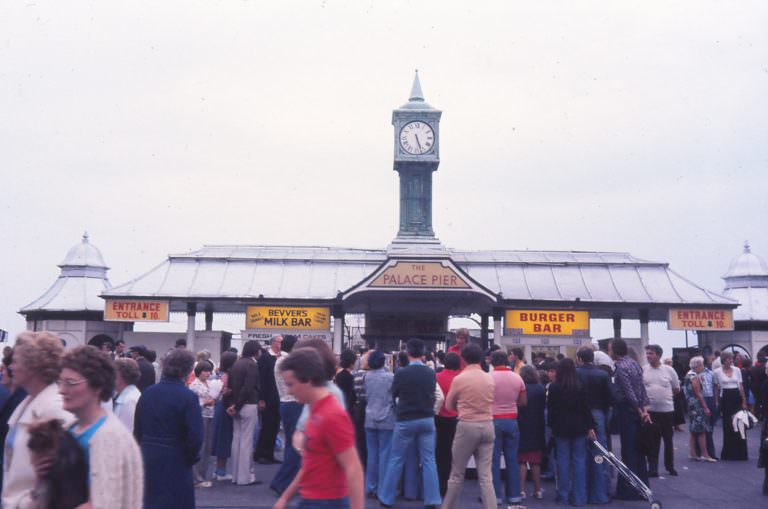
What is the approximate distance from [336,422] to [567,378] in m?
7.47

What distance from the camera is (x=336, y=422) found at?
4996 mm

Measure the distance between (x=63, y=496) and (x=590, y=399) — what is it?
926 centimetres

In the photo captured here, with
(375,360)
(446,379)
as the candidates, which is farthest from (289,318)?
(375,360)

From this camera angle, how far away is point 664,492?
1297 cm

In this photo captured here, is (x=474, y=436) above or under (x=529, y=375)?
under

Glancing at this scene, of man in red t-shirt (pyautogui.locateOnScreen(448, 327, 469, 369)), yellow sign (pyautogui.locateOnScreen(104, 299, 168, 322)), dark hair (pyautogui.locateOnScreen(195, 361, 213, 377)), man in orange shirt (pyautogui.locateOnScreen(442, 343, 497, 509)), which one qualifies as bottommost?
man in orange shirt (pyautogui.locateOnScreen(442, 343, 497, 509))

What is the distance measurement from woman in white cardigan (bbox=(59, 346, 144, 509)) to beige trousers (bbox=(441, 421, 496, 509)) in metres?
6.07

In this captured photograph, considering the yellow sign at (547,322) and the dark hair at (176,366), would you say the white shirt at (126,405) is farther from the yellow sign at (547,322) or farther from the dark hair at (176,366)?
the yellow sign at (547,322)

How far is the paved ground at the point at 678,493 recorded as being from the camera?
1192cm

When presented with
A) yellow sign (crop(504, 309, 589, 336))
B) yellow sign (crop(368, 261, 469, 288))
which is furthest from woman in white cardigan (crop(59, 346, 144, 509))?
yellow sign (crop(504, 309, 589, 336))

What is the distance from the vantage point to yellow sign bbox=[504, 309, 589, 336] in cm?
2680

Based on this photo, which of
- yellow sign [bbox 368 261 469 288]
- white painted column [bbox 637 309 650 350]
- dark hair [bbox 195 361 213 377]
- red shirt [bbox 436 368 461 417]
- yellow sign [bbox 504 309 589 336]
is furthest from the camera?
white painted column [bbox 637 309 650 350]

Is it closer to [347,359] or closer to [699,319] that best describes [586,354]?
[347,359]

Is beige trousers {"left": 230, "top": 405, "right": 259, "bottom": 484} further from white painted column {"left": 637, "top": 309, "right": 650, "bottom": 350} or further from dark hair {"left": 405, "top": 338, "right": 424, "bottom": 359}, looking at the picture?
white painted column {"left": 637, "top": 309, "right": 650, "bottom": 350}
